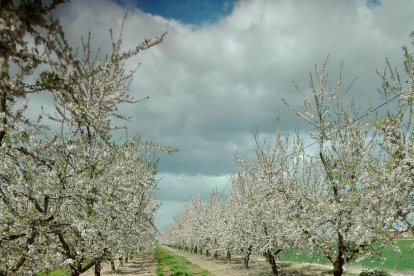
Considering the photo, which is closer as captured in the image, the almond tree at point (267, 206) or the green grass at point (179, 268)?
the almond tree at point (267, 206)

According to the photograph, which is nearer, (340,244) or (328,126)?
(340,244)

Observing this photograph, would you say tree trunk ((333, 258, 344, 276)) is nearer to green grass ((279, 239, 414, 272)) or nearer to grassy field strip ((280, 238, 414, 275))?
green grass ((279, 239, 414, 272))

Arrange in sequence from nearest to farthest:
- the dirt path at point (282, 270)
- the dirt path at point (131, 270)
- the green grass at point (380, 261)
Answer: the green grass at point (380, 261) → the dirt path at point (282, 270) → the dirt path at point (131, 270)

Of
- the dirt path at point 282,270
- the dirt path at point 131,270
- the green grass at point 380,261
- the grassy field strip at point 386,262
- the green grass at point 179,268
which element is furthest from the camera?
the dirt path at point 131,270

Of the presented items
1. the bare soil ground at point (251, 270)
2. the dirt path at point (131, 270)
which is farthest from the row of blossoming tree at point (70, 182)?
the dirt path at point (131, 270)

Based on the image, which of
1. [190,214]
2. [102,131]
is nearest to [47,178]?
[102,131]

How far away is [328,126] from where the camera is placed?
64.5 ft

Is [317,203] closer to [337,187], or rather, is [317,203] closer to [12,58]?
[337,187]

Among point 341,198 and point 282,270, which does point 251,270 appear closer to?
point 282,270

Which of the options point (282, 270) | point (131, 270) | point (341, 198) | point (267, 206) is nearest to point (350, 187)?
point (341, 198)


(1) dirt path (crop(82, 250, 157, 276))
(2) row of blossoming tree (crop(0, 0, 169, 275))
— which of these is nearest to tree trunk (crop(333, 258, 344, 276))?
(2) row of blossoming tree (crop(0, 0, 169, 275))

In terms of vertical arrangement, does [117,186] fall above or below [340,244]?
above

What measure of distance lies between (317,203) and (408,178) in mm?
5580

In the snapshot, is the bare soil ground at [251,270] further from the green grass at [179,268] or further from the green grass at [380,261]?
the green grass at [380,261]
